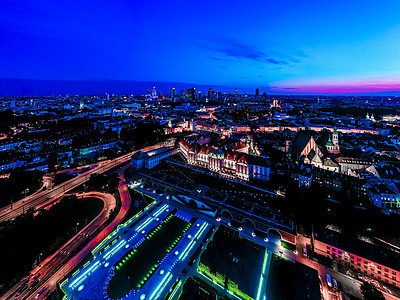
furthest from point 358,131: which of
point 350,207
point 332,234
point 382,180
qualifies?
point 332,234

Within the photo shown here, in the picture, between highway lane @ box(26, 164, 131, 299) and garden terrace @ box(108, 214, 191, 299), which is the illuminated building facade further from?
highway lane @ box(26, 164, 131, 299)

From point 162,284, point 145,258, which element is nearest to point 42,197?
point 145,258

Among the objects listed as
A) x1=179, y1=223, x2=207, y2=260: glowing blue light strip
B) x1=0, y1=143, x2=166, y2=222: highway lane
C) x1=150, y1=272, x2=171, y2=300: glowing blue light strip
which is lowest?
x1=150, y1=272, x2=171, y2=300: glowing blue light strip

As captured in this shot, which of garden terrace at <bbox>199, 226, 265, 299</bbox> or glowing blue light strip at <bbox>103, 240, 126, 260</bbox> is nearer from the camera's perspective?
garden terrace at <bbox>199, 226, 265, 299</bbox>

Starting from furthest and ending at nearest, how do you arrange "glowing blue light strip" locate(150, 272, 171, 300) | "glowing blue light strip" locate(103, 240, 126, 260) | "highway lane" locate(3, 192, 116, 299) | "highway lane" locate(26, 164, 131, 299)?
A: 1. "glowing blue light strip" locate(103, 240, 126, 260)
2. "highway lane" locate(3, 192, 116, 299)
3. "highway lane" locate(26, 164, 131, 299)
4. "glowing blue light strip" locate(150, 272, 171, 300)

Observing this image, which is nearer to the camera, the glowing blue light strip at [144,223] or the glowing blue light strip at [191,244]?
the glowing blue light strip at [191,244]

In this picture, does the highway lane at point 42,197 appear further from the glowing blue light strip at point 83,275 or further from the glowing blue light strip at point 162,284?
the glowing blue light strip at point 162,284

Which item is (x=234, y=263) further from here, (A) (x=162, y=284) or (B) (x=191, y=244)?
(A) (x=162, y=284)

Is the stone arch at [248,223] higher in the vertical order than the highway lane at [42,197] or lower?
lower

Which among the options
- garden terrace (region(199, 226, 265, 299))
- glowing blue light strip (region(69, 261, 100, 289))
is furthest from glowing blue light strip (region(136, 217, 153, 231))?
garden terrace (region(199, 226, 265, 299))

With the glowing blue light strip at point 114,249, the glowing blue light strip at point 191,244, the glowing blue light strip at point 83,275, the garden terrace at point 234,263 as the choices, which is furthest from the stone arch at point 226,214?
the glowing blue light strip at point 83,275

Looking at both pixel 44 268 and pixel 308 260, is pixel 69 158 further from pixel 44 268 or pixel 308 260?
pixel 308 260
